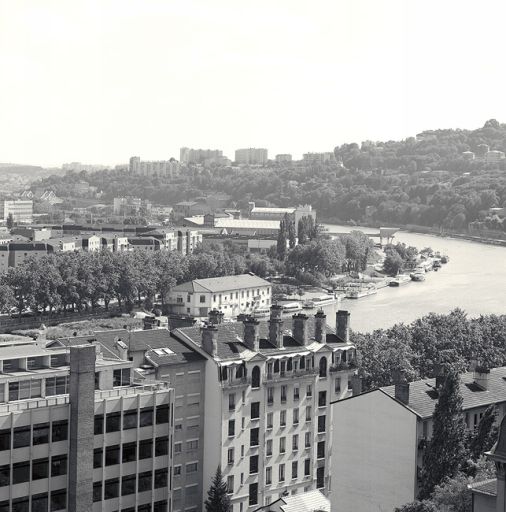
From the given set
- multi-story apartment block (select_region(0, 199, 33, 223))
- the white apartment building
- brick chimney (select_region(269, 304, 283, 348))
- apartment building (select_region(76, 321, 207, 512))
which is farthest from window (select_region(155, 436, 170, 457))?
multi-story apartment block (select_region(0, 199, 33, 223))

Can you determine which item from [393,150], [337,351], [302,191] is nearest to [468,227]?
[302,191]

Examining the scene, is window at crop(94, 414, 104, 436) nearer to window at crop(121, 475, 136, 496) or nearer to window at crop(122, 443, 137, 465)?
window at crop(122, 443, 137, 465)

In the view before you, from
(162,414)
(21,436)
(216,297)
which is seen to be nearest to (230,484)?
(162,414)

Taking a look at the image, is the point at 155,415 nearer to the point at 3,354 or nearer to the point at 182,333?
the point at 3,354

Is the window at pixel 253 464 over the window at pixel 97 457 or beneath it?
beneath

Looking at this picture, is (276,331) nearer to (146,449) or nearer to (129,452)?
(146,449)

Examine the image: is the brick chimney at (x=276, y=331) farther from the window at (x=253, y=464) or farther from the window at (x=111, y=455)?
the window at (x=111, y=455)

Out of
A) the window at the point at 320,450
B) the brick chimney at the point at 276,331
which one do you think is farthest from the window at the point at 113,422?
the window at the point at 320,450

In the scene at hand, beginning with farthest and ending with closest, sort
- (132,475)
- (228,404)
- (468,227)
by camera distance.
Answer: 1. (468,227)
2. (228,404)
3. (132,475)
